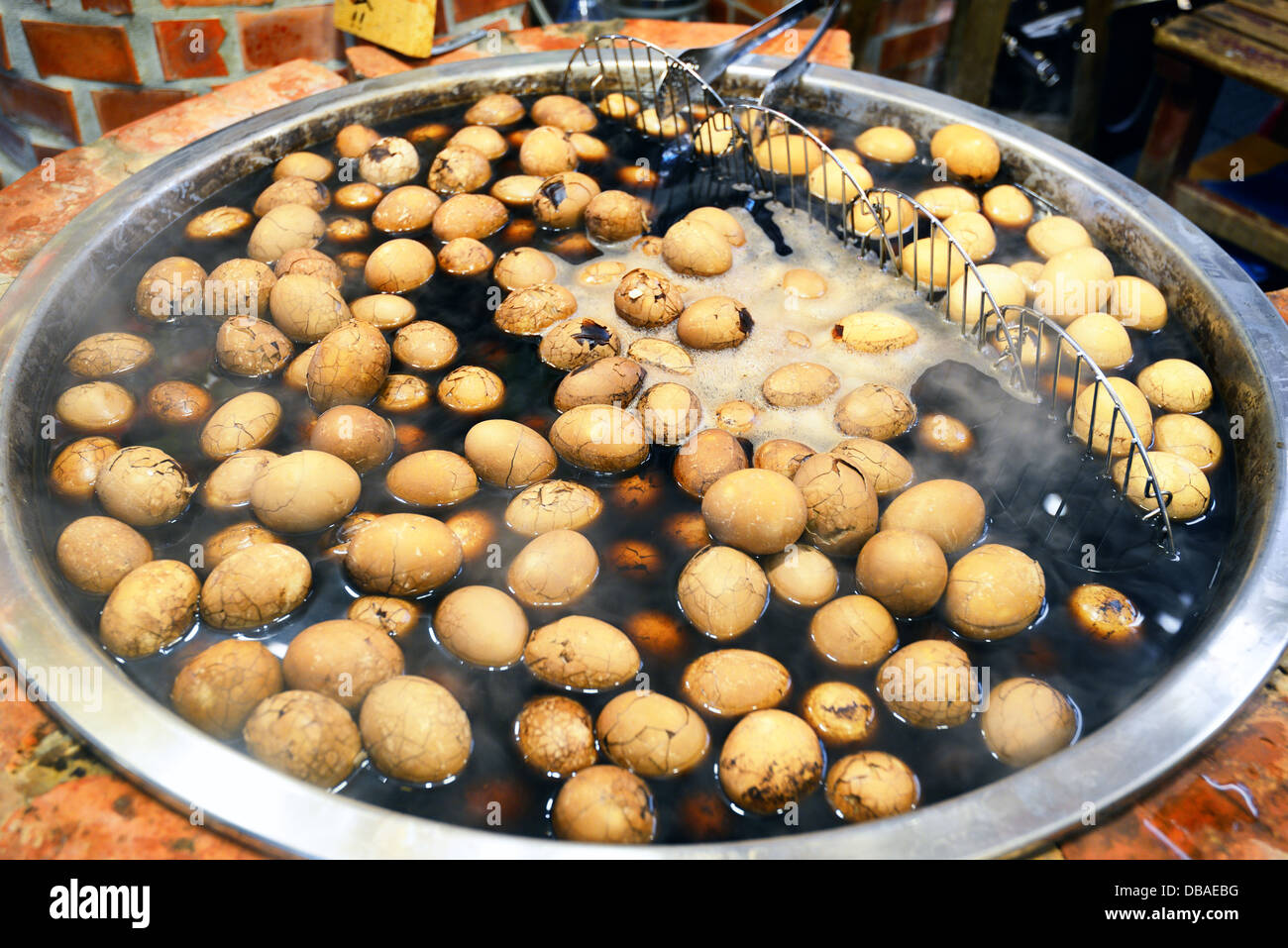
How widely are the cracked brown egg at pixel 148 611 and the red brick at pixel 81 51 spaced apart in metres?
1.65

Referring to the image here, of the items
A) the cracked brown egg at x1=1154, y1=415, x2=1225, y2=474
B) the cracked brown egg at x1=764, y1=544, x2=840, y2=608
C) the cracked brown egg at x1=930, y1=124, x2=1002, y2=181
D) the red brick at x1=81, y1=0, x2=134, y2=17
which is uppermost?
the red brick at x1=81, y1=0, x2=134, y2=17

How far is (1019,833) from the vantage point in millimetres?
1015

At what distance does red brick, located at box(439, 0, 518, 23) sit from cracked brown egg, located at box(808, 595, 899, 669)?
6.92 ft

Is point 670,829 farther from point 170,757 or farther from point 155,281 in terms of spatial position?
point 155,281

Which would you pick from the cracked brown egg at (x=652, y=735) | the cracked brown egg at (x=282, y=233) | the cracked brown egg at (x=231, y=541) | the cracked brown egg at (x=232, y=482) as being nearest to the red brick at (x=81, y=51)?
the cracked brown egg at (x=282, y=233)

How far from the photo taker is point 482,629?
1317 mm

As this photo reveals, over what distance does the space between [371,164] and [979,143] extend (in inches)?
57.3

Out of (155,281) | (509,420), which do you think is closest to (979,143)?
(509,420)

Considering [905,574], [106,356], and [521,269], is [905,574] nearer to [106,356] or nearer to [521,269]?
[521,269]

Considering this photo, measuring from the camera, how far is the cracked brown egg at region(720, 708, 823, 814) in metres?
1.17

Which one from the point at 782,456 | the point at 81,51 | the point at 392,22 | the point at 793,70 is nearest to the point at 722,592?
the point at 782,456

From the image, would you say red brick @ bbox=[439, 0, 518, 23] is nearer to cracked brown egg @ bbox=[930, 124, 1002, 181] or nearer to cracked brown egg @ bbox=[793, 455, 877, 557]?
cracked brown egg @ bbox=[930, 124, 1002, 181]

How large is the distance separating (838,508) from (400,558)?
0.69 metres

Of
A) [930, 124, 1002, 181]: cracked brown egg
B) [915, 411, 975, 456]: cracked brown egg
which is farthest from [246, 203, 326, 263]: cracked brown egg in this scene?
[930, 124, 1002, 181]: cracked brown egg
